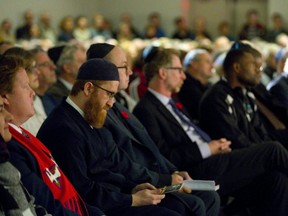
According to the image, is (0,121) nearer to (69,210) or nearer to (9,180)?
(9,180)

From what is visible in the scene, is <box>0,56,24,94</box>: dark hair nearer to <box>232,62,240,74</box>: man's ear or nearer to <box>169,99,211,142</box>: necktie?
<box>169,99,211,142</box>: necktie

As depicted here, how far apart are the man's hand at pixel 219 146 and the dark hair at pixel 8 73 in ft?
6.13

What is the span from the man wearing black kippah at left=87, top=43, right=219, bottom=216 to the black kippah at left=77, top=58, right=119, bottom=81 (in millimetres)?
353

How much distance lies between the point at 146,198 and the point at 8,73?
3.19 ft

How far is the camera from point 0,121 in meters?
2.68

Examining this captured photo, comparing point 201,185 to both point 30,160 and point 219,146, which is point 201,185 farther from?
point 30,160

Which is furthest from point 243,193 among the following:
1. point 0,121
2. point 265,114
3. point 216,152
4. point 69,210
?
point 0,121

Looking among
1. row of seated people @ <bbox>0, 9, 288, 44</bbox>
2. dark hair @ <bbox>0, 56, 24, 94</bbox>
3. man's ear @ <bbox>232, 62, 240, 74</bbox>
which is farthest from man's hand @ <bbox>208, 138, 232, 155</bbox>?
row of seated people @ <bbox>0, 9, 288, 44</bbox>

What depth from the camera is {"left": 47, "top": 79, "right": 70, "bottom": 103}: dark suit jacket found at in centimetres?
544

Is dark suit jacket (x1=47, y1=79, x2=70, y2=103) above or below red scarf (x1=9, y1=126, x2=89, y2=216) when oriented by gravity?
below

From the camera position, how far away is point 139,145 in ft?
13.6

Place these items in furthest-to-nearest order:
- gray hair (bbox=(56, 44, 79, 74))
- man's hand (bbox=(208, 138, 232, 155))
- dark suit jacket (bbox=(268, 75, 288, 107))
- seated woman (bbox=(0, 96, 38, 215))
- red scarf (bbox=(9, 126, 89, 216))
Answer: dark suit jacket (bbox=(268, 75, 288, 107)) < gray hair (bbox=(56, 44, 79, 74)) < man's hand (bbox=(208, 138, 232, 155)) < red scarf (bbox=(9, 126, 89, 216)) < seated woman (bbox=(0, 96, 38, 215))

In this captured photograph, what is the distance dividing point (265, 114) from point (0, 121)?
3491mm

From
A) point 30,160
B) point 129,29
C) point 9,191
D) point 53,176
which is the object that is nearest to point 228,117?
point 53,176
